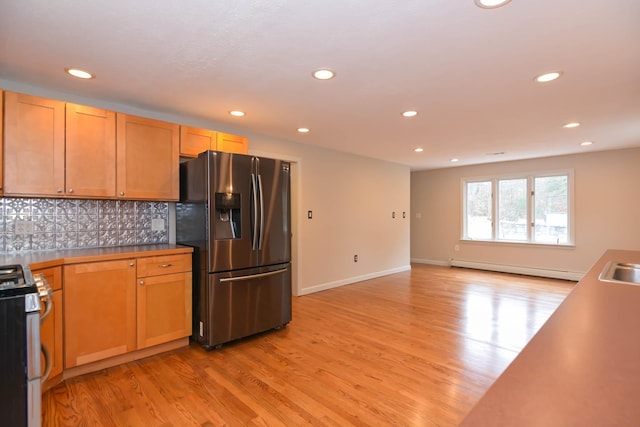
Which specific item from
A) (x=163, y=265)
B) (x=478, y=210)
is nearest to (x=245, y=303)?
(x=163, y=265)

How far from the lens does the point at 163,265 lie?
2.77 m

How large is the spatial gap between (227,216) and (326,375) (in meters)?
1.61

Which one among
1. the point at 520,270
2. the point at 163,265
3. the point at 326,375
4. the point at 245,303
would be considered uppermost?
the point at 163,265

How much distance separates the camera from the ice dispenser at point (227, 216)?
2885 mm

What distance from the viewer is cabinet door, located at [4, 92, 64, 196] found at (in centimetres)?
226

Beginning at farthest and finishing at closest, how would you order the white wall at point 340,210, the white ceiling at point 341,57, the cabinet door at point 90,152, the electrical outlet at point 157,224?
1. the white wall at point 340,210
2. the electrical outlet at point 157,224
3. the cabinet door at point 90,152
4. the white ceiling at point 341,57

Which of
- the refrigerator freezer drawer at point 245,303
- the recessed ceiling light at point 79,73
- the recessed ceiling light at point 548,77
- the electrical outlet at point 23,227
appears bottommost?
the refrigerator freezer drawer at point 245,303

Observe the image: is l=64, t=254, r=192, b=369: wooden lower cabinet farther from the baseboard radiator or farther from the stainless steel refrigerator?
the baseboard radiator

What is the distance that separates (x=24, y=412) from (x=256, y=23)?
2.12 m

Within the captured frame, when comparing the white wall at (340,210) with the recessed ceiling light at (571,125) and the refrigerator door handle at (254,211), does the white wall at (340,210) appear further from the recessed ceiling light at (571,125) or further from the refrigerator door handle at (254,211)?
the recessed ceiling light at (571,125)

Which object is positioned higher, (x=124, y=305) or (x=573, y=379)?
(x=573, y=379)

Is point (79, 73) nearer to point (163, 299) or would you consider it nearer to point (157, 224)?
point (157, 224)

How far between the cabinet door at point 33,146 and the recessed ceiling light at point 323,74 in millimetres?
1948

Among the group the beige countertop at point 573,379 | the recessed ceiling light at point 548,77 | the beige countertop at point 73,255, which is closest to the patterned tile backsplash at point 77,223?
the beige countertop at point 73,255
